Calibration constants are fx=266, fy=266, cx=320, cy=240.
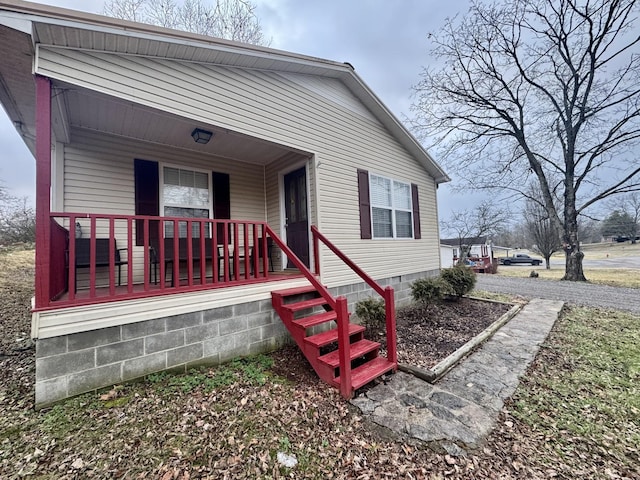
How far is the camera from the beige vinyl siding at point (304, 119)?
3.06 m

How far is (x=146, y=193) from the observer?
461 cm

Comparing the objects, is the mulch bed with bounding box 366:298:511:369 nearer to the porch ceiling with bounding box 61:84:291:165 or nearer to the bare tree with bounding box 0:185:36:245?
the porch ceiling with bounding box 61:84:291:165

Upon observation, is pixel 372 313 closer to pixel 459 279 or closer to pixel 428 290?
pixel 428 290

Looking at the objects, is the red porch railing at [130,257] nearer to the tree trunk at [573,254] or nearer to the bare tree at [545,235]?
the tree trunk at [573,254]

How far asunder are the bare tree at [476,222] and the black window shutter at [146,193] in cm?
2286

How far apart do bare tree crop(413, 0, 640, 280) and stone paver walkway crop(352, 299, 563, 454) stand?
1159 centimetres

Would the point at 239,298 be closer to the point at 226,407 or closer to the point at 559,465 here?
the point at 226,407

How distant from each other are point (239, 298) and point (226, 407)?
1332 millimetres

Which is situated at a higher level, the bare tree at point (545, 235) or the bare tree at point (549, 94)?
the bare tree at point (549, 94)

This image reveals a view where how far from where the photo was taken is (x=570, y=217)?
11.8 m

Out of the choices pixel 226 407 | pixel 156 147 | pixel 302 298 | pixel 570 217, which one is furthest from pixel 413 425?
pixel 570 217

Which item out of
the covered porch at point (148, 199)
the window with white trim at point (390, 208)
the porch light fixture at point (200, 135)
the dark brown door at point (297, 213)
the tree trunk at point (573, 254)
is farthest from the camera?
the tree trunk at point (573, 254)

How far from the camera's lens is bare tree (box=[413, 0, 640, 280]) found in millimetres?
10570

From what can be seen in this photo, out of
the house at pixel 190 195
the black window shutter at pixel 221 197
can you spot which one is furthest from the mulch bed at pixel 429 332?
the black window shutter at pixel 221 197
